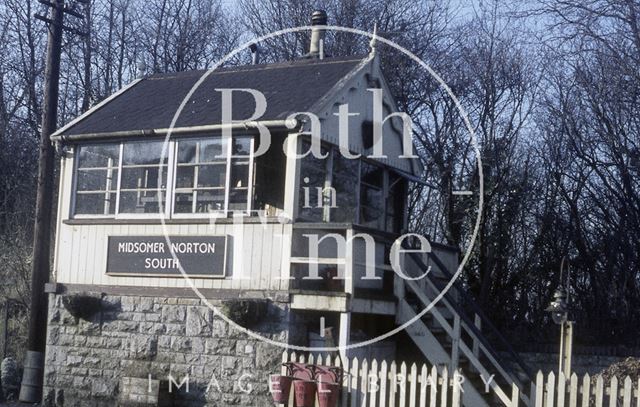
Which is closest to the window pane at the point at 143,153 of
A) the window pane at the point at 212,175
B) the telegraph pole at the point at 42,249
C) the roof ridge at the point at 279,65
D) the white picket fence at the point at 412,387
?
the window pane at the point at 212,175

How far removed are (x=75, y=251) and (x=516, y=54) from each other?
526 inches

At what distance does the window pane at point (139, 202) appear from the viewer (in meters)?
16.0

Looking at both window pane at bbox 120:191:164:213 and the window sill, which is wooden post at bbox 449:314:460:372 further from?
window pane at bbox 120:191:164:213

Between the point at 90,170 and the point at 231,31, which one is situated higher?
the point at 231,31

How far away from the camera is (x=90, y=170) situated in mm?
16875

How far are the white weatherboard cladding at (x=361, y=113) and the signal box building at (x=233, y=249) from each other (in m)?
0.04

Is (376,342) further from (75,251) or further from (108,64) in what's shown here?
(108,64)

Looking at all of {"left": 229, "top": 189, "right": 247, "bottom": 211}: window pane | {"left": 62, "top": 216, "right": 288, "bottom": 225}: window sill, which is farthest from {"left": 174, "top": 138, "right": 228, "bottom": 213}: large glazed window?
{"left": 62, "top": 216, "right": 288, "bottom": 225}: window sill

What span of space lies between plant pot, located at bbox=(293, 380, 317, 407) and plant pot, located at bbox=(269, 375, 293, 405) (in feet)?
0.56

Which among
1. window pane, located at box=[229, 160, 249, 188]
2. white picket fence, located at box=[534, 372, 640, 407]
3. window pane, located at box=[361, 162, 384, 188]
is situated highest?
window pane, located at box=[361, 162, 384, 188]

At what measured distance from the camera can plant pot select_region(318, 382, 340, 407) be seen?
13430 millimetres

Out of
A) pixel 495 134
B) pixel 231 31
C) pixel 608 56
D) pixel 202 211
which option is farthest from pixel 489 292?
pixel 231 31

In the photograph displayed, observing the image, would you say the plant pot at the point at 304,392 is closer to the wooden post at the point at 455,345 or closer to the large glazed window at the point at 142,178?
the wooden post at the point at 455,345

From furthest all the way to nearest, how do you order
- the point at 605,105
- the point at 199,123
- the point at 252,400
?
the point at 605,105, the point at 199,123, the point at 252,400
